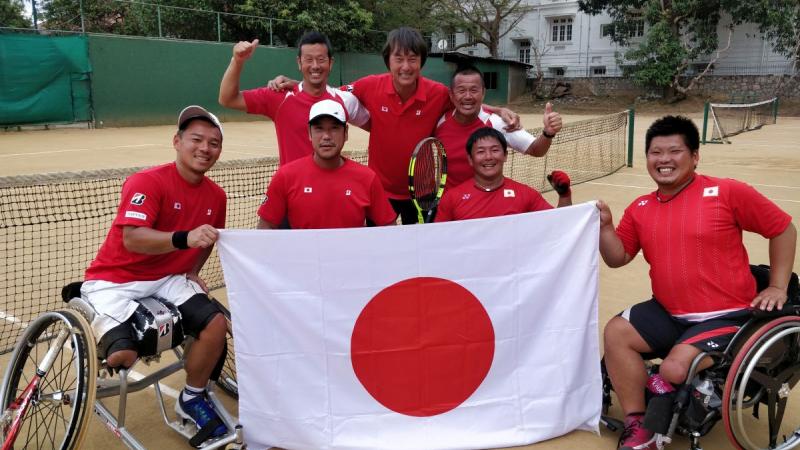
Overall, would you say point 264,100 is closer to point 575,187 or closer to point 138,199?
point 138,199

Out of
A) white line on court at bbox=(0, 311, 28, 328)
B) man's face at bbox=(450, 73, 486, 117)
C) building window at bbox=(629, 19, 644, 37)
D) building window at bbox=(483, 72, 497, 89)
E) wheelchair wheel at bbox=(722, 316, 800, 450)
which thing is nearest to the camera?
wheelchair wheel at bbox=(722, 316, 800, 450)

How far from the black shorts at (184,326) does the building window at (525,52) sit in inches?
1890

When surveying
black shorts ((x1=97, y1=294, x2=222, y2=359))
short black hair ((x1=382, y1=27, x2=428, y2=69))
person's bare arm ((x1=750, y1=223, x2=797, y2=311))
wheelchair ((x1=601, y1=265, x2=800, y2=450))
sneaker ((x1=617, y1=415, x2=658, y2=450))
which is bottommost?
sneaker ((x1=617, y1=415, x2=658, y2=450))

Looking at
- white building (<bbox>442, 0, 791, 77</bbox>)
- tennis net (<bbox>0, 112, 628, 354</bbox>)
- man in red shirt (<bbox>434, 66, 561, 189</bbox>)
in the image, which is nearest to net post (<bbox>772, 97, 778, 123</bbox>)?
white building (<bbox>442, 0, 791, 77</bbox>)

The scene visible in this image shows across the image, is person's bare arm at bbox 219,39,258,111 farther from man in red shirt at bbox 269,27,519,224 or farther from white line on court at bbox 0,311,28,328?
white line on court at bbox 0,311,28,328

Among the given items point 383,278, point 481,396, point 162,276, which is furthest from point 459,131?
point 162,276

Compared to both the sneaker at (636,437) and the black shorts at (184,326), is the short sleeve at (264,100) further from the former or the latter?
the sneaker at (636,437)

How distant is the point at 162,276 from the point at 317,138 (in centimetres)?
108

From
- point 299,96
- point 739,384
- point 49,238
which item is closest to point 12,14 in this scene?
point 49,238

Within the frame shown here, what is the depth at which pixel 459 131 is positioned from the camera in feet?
13.3

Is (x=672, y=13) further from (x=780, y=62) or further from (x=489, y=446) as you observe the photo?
(x=489, y=446)

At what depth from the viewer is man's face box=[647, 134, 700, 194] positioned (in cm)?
313

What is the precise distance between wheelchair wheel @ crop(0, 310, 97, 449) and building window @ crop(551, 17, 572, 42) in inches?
1850

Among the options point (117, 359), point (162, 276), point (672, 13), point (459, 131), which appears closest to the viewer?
point (117, 359)
